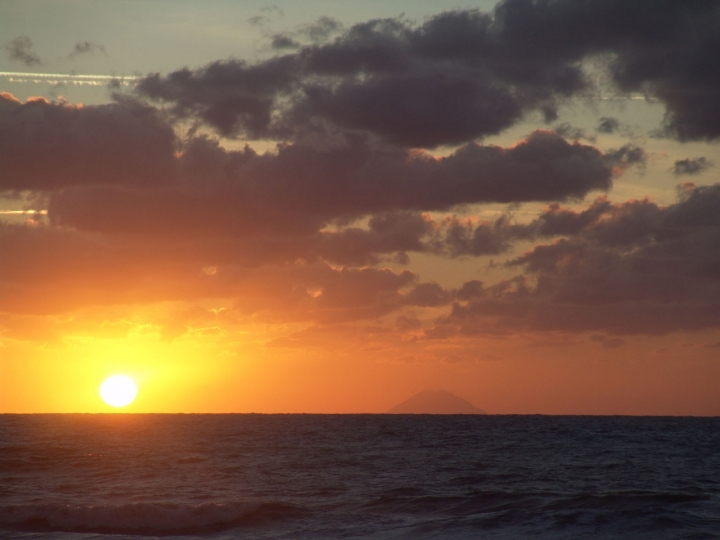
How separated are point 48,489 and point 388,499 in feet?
78.3

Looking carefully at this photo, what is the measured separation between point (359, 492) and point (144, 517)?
528 inches

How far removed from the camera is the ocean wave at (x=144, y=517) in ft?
125

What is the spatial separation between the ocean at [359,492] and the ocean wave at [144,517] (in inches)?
3.9

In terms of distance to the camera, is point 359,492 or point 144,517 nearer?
point 144,517

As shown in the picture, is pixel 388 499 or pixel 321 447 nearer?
pixel 388 499

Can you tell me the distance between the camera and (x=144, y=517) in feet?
130

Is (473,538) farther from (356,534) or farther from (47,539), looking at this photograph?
(47,539)

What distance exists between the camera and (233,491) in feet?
156

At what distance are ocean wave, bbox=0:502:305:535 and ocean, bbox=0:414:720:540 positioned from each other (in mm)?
99

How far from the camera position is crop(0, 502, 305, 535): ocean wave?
3803 cm

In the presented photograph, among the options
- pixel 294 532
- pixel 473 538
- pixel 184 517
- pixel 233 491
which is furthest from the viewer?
pixel 233 491

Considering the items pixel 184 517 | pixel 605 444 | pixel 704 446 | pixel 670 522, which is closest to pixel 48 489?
pixel 184 517

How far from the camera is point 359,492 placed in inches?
1834

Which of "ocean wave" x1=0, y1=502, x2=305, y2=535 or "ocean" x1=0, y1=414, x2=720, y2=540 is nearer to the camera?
"ocean" x1=0, y1=414, x2=720, y2=540
